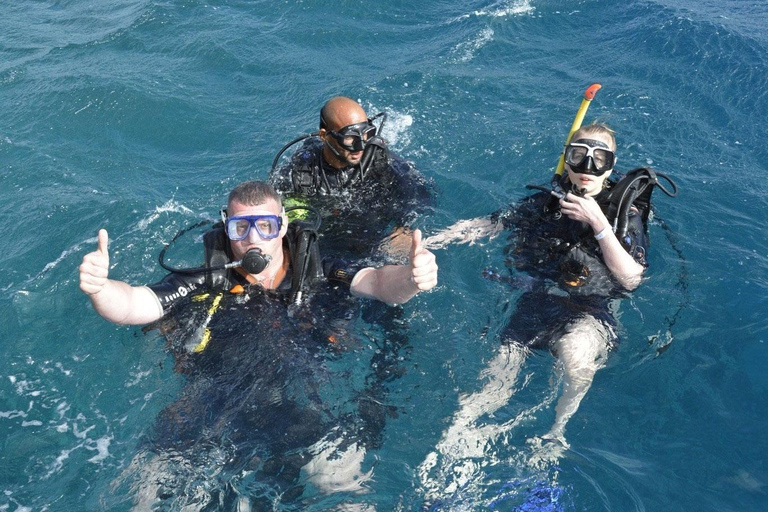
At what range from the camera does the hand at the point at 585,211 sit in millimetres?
4402

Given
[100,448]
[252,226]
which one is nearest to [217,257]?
[252,226]

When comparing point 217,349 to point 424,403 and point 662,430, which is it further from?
point 662,430

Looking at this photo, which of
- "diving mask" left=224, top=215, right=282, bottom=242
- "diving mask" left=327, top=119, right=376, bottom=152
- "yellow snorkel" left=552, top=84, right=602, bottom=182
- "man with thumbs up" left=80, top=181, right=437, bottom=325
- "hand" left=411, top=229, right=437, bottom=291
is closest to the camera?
"hand" left=411, top=229, right=437, bottom=291

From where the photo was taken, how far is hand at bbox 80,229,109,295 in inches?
139

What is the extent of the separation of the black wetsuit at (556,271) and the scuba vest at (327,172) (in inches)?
53.3

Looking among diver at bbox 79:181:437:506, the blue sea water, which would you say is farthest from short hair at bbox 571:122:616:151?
diver at bbox 79:181:437:506

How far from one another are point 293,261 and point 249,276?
1.01ft

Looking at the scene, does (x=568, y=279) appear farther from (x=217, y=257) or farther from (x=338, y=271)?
(x=217, y=257)

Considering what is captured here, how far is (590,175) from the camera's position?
15.7 ft

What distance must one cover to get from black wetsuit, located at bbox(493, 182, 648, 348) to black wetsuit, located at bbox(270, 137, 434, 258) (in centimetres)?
103

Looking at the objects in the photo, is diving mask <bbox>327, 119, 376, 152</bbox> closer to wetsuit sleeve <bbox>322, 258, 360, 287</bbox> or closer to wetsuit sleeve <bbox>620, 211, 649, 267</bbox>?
wetsuit sleeve <bbox>322, 258, 360, 287</bbox>

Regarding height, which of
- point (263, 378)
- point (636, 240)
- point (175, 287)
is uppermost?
point (636, 240)

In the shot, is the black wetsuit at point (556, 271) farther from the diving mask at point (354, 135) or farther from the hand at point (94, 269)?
the hand at point (94, 269)

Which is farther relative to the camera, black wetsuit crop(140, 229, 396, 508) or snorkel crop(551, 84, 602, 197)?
snorkel crop(551, 84, 602, 197)
